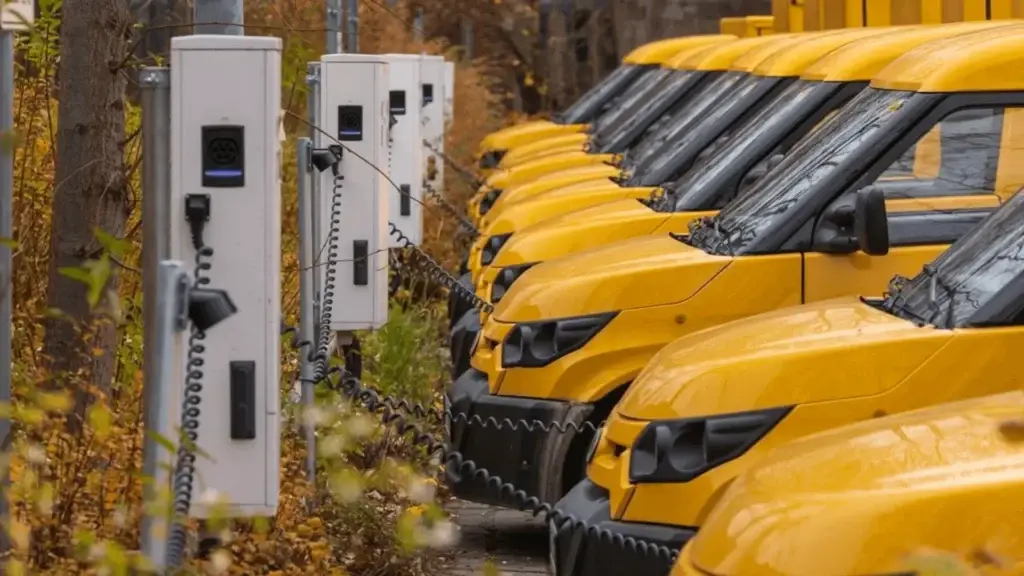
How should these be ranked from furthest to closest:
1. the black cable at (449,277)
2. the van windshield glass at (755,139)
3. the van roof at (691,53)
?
the van roof at (691,53) < the black cable at (449,277) < the van windshield glass at (755,139)

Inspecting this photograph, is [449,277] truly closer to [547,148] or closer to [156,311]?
[156,311]

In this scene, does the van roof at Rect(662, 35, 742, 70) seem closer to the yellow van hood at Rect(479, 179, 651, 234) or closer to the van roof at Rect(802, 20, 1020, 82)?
the yellow van hood at Rect(479, 179, 651, 234)

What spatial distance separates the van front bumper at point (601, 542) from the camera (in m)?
7.02

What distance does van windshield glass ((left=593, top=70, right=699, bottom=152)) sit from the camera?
622 inches

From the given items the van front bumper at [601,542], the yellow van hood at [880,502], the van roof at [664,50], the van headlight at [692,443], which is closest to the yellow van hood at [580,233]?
the van front bumper at [601,542]

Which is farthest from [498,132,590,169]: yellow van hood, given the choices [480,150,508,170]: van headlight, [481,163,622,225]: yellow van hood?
[481,163,622,225]: yellow van hood

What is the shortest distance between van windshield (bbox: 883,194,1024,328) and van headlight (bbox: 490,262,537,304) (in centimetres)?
363

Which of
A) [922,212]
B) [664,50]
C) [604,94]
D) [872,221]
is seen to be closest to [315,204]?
[922,212]

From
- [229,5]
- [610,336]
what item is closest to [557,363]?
[610,336]

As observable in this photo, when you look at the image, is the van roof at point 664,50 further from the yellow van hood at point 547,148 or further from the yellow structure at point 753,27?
the yellow van hood at point 547,148

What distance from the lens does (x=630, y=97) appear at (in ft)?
61.1

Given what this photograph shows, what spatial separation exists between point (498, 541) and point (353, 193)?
59.7 inches

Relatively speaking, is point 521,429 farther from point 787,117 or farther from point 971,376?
point 971,376

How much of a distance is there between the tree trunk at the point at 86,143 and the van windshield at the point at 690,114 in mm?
4880
